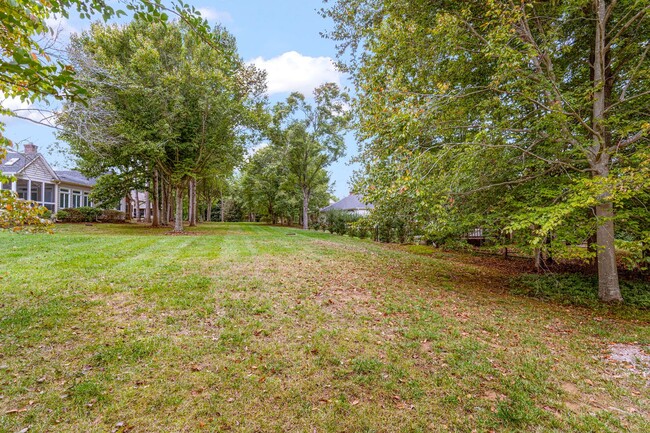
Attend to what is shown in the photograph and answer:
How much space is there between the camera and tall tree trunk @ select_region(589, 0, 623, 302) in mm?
6102

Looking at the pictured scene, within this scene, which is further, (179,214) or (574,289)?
(179,214)

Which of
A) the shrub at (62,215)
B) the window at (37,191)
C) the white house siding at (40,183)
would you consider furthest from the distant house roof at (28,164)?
the shrub at (62,215)

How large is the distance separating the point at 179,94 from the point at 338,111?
13090 millimetres

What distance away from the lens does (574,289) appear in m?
7.41

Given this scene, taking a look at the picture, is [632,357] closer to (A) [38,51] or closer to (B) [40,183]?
(A) [38,51]

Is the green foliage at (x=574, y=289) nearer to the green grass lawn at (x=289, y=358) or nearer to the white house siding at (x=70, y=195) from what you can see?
the green grass lawn at (x=289, y=358)

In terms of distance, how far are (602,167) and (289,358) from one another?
7.37 metres

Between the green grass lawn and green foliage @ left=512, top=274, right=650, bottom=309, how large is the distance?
624 millimetres

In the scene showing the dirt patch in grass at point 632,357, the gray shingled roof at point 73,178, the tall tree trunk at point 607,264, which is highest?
the gray shingled roof at point 73,178

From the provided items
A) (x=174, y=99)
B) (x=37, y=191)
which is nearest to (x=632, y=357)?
(x=174, y=99)

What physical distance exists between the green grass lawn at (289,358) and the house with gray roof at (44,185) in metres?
18.2

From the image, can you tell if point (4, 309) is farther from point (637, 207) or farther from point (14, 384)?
point (637, 207)

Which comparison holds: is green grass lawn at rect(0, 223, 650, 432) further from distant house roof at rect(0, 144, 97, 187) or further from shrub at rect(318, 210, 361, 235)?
distant house roof at rect(0, 144, 97, 187)

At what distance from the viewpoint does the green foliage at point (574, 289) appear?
6.64 metres
